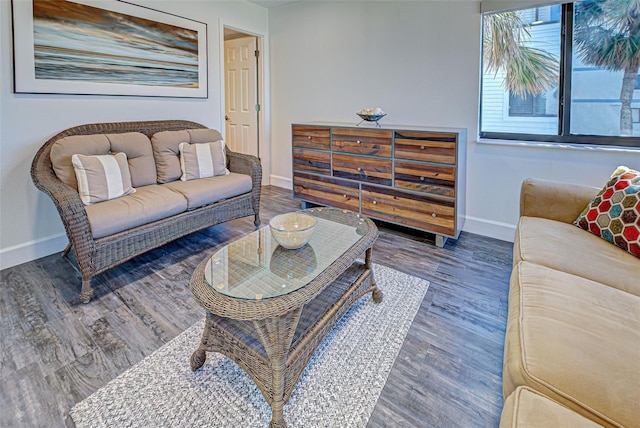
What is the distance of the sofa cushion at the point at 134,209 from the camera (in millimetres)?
2209

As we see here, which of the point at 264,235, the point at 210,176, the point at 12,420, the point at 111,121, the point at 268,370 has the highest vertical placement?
the point at 111,121

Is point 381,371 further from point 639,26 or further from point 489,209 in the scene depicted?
→ point 639,26

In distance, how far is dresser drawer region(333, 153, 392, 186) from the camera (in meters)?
3.21

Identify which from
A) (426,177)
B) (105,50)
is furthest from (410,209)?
(105,50)

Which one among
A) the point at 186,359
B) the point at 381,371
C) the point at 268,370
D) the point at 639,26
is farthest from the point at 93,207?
the point at 639,26

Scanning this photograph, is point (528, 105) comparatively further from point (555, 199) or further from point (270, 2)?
point (270, 2)

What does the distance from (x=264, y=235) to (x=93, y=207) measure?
1.25 metres

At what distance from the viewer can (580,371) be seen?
0.97m

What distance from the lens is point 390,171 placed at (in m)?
3.17

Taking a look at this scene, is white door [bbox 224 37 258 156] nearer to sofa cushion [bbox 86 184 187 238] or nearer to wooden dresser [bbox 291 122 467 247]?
wooden dresser [bbox 291 122 467 247]

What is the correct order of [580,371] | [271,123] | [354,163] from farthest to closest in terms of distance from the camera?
[271,123] < [354,163] < [580,371]

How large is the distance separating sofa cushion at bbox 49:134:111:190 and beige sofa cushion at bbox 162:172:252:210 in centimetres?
59

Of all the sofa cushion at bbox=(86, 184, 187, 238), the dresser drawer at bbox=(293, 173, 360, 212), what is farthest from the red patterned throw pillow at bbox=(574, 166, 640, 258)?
the sofa cushion at bbox=(86, 184, 187, 238)

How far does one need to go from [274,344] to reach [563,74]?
3.01m
